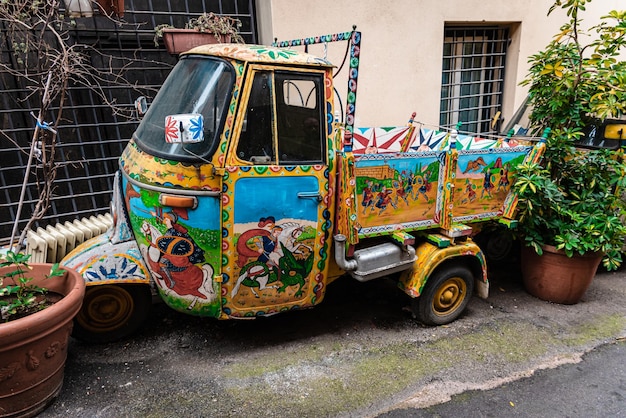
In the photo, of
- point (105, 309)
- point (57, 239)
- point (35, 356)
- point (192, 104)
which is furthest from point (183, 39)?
point (35, 356)

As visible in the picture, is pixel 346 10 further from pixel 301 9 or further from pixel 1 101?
pixel 1 101

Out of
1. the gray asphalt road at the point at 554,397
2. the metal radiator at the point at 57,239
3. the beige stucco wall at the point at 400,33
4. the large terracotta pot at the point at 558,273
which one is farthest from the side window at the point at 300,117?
the large terracotta pot at the point at 558,273

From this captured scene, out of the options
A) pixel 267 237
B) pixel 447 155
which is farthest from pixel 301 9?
pixel 267 237

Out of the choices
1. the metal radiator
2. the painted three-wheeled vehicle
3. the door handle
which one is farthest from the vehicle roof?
the metal radiator

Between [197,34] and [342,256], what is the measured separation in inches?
101

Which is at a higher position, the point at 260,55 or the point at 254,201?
the point at 260,55

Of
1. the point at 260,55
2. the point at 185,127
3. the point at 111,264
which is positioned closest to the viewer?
the point at 185,127

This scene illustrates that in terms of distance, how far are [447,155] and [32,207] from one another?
4157 millimetres

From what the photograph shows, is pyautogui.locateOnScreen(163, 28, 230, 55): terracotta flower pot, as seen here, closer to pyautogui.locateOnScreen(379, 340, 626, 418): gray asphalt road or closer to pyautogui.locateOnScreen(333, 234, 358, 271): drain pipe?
pyautogui.locateOnScreen(333, 234, 358, 271): drain pipe

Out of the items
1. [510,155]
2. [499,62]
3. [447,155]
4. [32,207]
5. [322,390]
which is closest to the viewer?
[322,390]

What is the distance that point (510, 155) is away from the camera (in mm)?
3674

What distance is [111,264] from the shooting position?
293 centimetres

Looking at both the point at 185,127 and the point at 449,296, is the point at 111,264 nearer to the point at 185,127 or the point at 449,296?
the point at 185,127

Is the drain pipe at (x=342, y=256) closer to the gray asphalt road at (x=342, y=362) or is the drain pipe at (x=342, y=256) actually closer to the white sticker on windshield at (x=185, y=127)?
the gray asphalt road at (x=342, y=362)
